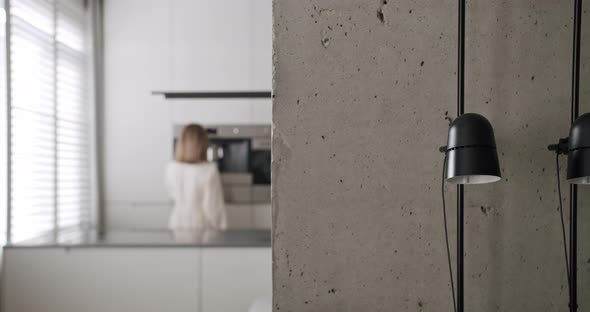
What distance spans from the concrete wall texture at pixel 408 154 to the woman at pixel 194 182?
6.60ft

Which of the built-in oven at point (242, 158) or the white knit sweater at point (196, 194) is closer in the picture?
the white knit sweater at point (196, 194)

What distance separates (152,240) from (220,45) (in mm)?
2103

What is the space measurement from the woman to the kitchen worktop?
384 millimetres

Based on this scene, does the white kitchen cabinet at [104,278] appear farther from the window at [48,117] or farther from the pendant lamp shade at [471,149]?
the pendant lamp shade at [471,149]

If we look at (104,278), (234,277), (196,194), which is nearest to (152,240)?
(104,278)

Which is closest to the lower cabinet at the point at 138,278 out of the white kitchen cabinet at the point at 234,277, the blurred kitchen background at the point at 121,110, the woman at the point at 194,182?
the white kitchen cabinet at the point at 234,277

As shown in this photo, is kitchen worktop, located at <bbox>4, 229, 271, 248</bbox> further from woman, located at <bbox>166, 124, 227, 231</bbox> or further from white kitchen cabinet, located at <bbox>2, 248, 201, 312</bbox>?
woman, located at <bbox>166, 124, 227, 231</bbox>

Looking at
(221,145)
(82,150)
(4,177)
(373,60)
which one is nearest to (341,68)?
(373,60)

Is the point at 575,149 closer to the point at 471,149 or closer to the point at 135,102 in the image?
the point at 471,149

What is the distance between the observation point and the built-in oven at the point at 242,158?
12.7 feet

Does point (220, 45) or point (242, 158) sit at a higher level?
point (220, 45)

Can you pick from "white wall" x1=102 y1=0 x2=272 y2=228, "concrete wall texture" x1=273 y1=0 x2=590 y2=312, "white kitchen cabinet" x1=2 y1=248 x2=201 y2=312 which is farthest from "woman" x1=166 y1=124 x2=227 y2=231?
"concrete wall texture" x1=273 y1=0 x2=590 y2=312

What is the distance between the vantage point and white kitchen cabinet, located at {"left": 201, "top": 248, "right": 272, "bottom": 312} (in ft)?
7.68

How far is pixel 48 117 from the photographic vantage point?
10.4 ft
